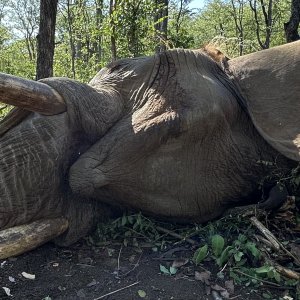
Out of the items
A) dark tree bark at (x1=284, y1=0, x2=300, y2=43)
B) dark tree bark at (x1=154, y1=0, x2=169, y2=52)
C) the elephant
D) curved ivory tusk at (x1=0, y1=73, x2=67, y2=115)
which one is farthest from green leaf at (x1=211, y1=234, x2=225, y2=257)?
dark tree bark at (x1=284, y1=0, x2=300, y2=43)

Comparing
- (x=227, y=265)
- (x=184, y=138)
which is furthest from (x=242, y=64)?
(x=227, y=265)

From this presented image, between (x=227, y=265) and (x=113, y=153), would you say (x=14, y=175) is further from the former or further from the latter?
(x=227, y=265)

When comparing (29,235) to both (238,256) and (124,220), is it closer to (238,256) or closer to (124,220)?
(124,220)

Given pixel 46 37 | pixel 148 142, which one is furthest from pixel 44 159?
pixel 46 37

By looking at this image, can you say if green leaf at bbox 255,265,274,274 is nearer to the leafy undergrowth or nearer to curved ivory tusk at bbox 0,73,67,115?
the leafy undergrowth

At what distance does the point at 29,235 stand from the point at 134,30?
7550mm

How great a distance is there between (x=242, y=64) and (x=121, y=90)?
0.95m

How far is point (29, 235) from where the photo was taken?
320 cm

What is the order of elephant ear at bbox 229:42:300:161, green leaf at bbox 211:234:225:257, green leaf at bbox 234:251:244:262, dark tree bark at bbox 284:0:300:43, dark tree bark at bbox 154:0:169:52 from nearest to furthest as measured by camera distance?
1. green leaf at bbox 234:251:244:262
2. green leaf at bbox 211:234:225:257
3. elephant ear at bbox 229:42:300:161
4. dark tree bark at bbox 154:0:169:52
5. dark tree bark at bbox 284:0:300:43

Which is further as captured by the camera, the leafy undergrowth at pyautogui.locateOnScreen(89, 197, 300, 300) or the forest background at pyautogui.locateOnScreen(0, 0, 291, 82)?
the forest background at pyautogui.locateOnScreen(0, 0, 291, 82)

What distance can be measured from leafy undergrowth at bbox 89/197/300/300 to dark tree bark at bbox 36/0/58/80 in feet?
16.5

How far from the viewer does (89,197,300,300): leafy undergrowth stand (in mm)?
2807

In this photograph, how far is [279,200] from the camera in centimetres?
354

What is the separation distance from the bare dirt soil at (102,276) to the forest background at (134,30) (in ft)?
6.58
